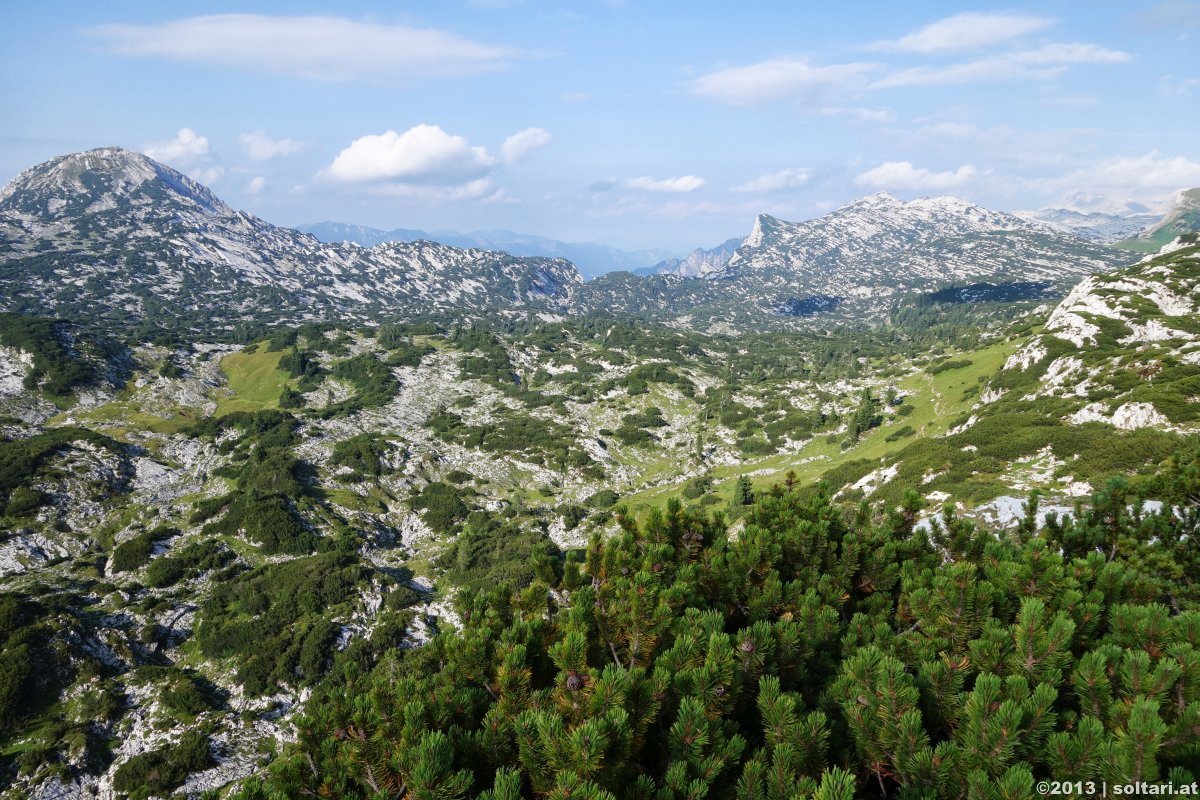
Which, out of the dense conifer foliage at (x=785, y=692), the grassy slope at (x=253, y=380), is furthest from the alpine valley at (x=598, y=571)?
the grassy slope at (x=253, y=380)

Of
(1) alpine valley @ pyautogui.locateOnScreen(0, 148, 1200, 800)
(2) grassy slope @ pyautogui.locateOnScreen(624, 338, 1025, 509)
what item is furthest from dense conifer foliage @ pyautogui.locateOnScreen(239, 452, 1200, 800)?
(2) grassy slope @ pyautogui.locateOnScreen(624, 338, 1025, 509)

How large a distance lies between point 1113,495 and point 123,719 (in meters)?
49.7

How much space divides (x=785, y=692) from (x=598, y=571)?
4.78 metres

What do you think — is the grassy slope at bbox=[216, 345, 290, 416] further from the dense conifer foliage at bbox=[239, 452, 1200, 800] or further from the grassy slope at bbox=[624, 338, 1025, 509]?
the dense conifer foliage at bbox=[239, 452, 1200, 800]

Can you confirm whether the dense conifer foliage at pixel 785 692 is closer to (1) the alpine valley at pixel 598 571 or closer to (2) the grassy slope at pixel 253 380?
(1) the alpine valley at pixel 598 571

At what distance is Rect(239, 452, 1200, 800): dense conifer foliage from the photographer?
518cm

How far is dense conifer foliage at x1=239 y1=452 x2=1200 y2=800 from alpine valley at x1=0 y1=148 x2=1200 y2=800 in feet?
0.14

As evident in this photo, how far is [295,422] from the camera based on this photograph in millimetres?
88375

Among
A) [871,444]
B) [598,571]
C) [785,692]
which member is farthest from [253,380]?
[785,692]

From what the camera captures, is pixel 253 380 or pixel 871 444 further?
pixel 253 380

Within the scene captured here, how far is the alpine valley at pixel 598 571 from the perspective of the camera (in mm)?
5789

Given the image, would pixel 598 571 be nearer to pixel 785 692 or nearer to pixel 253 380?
pixel 785 692

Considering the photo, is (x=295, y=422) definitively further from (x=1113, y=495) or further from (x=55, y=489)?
(x=1113, y=495)

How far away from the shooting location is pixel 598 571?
1149cm
